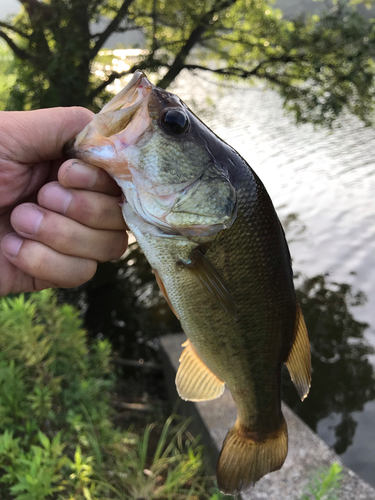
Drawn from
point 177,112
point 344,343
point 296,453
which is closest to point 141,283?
point 344,343

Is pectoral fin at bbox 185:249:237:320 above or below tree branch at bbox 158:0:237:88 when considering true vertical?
below

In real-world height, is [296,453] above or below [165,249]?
below

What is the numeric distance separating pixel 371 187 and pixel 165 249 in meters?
8.85

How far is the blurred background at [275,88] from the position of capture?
495cm

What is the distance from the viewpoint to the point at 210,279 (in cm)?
146

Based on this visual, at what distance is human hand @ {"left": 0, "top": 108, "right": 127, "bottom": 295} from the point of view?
65.3 inches

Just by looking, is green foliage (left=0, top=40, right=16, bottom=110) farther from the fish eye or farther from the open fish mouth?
the fish eye

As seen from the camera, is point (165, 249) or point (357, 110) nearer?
point (165, 249)

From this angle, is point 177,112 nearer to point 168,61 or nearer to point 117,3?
point 168,61

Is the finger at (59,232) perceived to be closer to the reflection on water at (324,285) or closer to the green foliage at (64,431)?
the green foliage at (64,431)

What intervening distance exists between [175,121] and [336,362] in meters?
4.74

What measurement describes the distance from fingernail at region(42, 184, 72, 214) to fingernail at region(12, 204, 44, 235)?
6cm

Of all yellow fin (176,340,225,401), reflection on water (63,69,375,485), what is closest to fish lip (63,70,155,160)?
yellow fin (176,340,225,401)

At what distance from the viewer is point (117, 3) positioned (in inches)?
272
